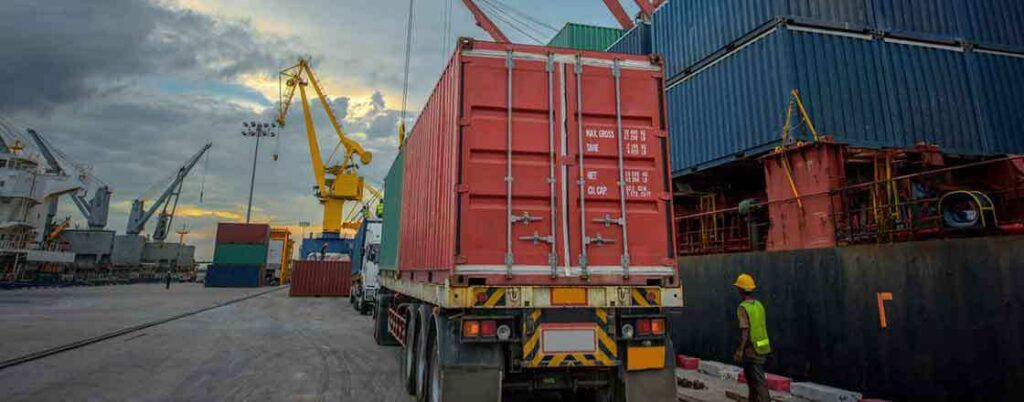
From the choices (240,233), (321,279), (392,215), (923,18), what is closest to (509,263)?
(392,215)

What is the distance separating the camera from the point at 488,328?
4.64 metres

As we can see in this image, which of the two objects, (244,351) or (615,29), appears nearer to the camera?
(244,351)

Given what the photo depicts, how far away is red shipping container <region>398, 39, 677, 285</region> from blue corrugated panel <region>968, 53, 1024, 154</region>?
928 centimetres

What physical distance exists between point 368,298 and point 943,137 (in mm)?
17300

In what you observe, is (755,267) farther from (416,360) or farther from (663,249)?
(416,360)

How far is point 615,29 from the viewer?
19250 mm

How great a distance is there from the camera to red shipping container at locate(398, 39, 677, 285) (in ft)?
16.0

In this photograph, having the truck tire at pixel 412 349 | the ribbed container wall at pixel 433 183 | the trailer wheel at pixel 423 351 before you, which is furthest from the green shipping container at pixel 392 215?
the trailer wheel at pixel 423 351

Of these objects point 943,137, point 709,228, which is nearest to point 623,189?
point 709,228

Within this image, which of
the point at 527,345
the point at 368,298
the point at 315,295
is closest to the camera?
the point at 527,345

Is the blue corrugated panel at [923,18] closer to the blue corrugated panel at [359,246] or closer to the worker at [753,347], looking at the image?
the worker at [753,347]

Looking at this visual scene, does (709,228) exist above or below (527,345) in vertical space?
above

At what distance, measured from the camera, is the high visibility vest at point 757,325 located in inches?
202

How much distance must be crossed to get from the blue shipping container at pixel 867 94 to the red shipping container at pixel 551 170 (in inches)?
207
